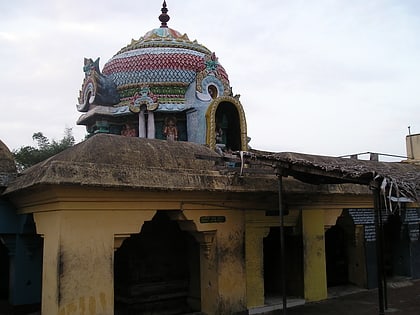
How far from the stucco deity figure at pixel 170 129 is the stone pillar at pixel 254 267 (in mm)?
5294

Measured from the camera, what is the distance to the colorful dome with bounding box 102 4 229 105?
47.0 ft

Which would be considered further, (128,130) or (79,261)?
(128,130)

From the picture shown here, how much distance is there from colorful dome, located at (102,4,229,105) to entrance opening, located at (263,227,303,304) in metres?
5.14

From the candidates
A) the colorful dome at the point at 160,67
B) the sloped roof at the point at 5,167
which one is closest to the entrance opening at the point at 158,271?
the sloped roof at the point at 5,167

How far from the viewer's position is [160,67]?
14.4 meters

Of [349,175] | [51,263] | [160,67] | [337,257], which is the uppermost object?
[160,67]

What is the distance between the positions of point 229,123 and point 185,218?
5054 mm

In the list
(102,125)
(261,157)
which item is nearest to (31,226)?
(261,157)

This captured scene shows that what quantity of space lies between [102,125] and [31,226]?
5839mm

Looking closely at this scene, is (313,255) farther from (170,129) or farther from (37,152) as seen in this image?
(37,152)

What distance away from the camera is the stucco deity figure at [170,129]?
1405 centimetres

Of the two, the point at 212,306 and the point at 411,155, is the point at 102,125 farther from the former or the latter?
the point at 411,155

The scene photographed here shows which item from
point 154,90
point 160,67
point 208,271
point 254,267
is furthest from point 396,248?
point 160,67

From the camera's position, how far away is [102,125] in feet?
47.2
